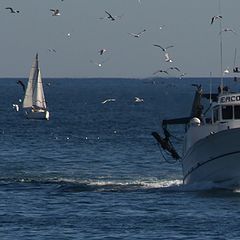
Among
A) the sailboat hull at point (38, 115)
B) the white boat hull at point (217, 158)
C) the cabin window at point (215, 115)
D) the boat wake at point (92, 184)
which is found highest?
the cabin window at point (215, 115)

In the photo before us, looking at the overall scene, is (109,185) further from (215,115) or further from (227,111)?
(227,111)

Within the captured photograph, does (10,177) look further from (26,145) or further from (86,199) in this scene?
(26,145)

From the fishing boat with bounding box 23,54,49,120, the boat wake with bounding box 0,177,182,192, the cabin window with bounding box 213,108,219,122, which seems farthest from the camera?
the fishing boat with bounding box 23,54,49,120

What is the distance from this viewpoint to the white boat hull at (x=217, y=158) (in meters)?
64.4

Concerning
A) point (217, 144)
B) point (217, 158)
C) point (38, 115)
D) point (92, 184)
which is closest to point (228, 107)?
point (217, 144)

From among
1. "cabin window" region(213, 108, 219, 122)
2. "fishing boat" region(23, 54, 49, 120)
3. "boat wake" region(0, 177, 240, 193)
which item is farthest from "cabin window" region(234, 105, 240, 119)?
"fishing boat" region(23, 54, 49, 120)

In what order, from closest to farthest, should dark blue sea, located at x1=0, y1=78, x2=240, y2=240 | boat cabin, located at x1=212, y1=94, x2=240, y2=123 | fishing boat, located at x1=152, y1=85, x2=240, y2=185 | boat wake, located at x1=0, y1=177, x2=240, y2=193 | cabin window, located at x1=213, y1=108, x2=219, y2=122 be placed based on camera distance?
dark blue sea, located at x1=0, y1=78, x2=240, y2=240 < fishing boat, located at x1=152, y1=85, x2=240, y2=185 < boat cabin, located at x1=212, y1=94, x2=240, y2=123 < cabin window, located at x1=213, y1=108, x2=219, y2=122 < boat wake, located at x1=0, y1=177, x2=240, y2=193

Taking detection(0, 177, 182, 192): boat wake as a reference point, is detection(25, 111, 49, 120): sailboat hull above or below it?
below

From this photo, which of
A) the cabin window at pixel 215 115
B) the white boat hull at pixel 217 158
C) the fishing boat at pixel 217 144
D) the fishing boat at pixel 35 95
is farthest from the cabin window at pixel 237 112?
the fishing boat at pixel 35 95

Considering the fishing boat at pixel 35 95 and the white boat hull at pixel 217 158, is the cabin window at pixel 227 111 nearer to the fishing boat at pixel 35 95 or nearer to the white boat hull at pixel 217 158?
the white boat hull at pixel 217 158

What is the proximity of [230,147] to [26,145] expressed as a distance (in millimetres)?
44606

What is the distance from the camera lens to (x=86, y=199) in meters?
64.2

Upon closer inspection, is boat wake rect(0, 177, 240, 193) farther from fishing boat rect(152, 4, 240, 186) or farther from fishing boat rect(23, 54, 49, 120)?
fishing boat rect(23, 54, 49, 120)

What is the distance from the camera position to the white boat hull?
6438 centimetres
